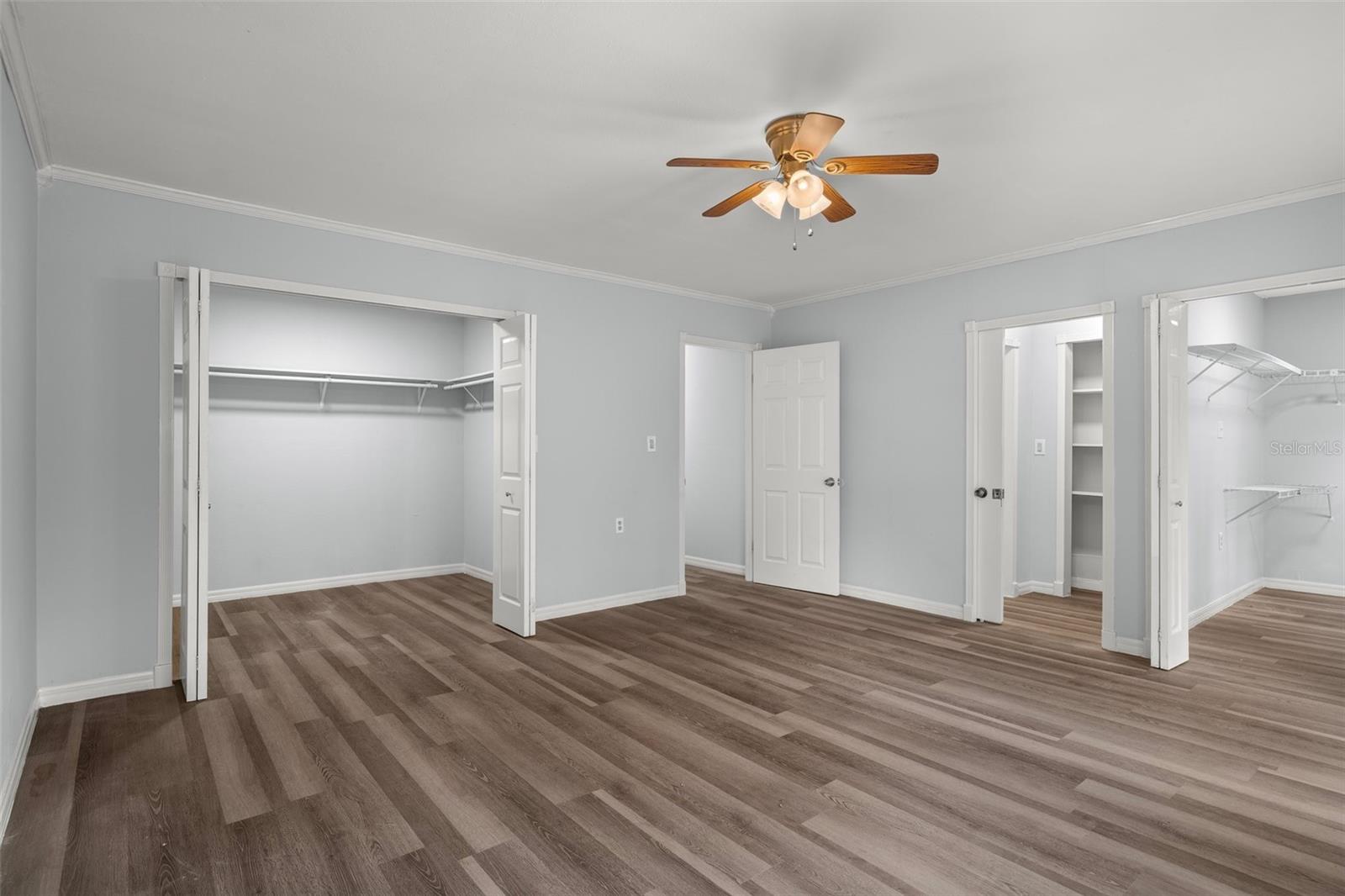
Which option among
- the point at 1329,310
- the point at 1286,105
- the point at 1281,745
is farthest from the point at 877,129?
the point at 1329,310

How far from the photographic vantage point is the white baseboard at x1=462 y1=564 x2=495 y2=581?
6477 mm

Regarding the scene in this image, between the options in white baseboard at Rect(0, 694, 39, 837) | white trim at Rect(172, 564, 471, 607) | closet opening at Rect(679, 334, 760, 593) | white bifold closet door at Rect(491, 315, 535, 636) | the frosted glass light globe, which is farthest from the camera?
closet opening at Rect(679, 334, 760, 593)

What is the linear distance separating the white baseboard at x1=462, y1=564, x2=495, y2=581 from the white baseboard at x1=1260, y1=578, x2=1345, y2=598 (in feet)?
23.4

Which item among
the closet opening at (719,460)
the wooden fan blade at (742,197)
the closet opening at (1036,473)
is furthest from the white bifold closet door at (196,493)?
the closet opening at (1036,473)

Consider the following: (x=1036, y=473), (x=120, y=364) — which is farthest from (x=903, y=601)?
(x=120, y=364)

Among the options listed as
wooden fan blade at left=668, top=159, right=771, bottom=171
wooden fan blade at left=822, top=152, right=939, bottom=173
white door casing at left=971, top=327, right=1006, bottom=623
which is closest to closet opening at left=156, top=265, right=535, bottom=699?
wooden fan blade at left=668, top=159, right=771, bottom=171

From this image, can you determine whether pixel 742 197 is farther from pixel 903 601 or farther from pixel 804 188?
pixel 903 601

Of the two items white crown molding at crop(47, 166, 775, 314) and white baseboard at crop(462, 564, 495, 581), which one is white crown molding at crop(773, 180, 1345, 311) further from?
white baseboard at crop(462, 564, 495, 581)

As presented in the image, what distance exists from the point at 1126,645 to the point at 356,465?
6.18 meters

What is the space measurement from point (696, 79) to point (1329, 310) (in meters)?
6.51

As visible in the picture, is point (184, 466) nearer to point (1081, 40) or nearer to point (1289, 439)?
point (1081, 40)

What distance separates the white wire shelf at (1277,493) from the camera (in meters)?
5.72

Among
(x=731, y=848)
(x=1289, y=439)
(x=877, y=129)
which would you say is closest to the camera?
(x=731, y=848)

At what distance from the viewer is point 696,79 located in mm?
2521
